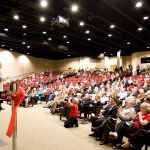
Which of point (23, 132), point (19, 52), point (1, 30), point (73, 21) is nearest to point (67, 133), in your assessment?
point (23, 132)

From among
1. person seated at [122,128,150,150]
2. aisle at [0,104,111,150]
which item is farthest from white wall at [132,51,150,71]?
person seated at [122,128,150,150]

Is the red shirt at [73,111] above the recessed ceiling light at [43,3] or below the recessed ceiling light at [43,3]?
below

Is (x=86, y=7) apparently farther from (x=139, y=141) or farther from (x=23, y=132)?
(x=139, y=141)

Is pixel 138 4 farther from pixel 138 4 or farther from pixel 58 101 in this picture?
pixel 58 101

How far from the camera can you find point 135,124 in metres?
4.23

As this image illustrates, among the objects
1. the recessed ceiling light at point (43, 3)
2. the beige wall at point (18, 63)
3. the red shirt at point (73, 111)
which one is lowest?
the red shirt at point (73, 111)

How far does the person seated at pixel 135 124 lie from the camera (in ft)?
13.1

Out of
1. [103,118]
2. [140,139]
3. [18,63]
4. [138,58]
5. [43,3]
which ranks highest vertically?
[43,3]

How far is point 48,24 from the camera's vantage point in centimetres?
1124

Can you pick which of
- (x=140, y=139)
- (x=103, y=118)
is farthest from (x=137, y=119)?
(x=103, y=118)

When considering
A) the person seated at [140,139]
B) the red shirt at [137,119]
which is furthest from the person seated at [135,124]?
the person seated at [140,139]

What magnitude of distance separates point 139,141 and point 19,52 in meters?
18.2

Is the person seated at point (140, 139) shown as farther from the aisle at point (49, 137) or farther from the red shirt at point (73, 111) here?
the red shirt at point (73, 111)

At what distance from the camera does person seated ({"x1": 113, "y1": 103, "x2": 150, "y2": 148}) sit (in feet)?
13.1
